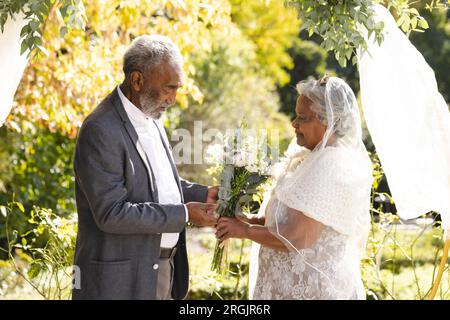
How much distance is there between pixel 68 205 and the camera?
9.73m

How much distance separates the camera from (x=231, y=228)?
363cm

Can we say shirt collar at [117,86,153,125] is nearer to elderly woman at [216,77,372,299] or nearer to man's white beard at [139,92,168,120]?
man's white beard at [139,92,168,120]

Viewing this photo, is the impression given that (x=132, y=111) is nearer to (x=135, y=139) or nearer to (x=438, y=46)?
(x=135, y=139)

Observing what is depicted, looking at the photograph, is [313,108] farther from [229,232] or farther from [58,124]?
[58,124]

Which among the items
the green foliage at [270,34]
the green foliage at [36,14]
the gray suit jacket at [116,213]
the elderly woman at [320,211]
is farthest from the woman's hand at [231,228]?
the green foliage at [270,34]

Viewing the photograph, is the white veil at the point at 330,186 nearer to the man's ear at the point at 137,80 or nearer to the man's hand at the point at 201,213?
the man's hand at the point at 201,213

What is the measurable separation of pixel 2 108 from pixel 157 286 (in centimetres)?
114

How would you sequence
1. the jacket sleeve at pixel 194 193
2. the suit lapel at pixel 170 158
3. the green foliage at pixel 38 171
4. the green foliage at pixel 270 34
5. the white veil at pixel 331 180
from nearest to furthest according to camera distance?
1. the white veil at pixel 331 180
2. the suit lapel at pixel 170 158
3. the jacket sleeve at pixel 194 193
4. the green foliage at pixel 38 171
5. the green foliage at pixel 270 34

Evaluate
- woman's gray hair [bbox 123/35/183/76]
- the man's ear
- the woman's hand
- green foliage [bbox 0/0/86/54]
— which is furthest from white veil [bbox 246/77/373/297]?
green foliage [bbox 0/0/86/54]

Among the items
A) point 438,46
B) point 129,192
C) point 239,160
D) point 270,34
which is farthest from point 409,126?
point 438,46

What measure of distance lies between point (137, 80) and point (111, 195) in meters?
0.56

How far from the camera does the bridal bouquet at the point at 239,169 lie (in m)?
3.63

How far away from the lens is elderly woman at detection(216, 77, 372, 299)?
11.5 feet

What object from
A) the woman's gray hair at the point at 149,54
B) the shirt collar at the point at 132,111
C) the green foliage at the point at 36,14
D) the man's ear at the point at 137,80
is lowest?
the shirt collar at the point at 132,111
